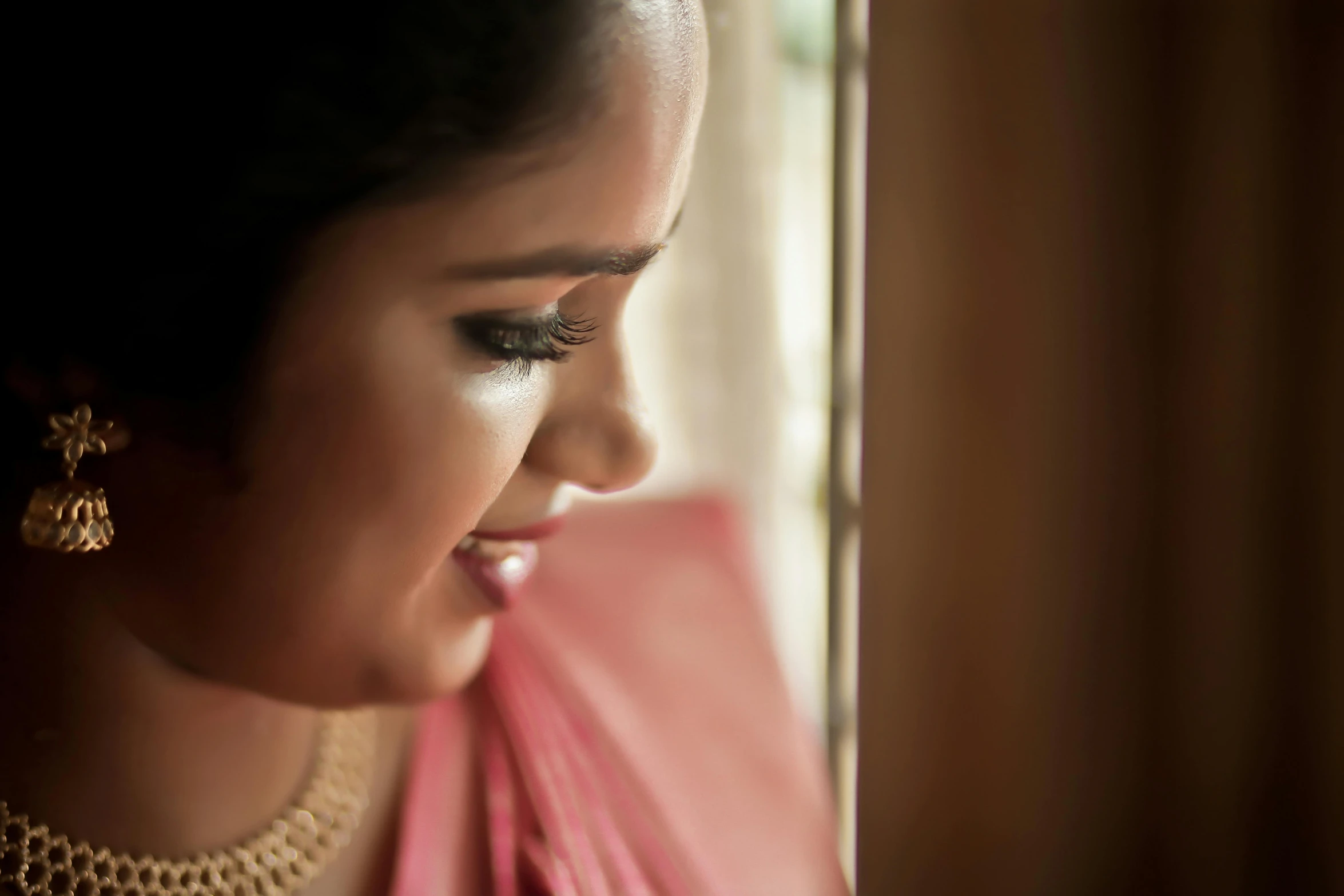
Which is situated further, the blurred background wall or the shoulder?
the blurred background wall

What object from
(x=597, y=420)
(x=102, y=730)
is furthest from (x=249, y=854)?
(x=597, y=420)

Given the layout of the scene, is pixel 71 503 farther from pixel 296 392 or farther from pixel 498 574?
pixel 498 574

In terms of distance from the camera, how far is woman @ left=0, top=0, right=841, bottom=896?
43cm

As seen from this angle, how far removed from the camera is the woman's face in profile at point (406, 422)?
0.47 m

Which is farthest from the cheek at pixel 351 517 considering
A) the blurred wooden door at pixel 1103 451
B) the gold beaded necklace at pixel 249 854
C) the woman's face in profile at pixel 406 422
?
the blurred wooden door at pixel 1103 451

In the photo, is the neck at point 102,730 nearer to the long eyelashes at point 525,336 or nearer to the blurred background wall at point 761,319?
the long eyelashes at point 525,336

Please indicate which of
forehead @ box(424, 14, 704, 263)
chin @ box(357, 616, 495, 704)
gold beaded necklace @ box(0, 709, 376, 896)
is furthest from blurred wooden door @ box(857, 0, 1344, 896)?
gold beaded necklace @ box(0, 709, 376, 896)

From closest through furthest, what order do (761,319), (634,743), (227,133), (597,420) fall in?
(227,133), (597,420), (634,743), (761,319)

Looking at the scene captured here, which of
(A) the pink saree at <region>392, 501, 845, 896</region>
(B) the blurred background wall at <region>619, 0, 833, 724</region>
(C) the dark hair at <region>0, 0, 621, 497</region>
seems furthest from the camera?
(B) the blurred background wall at <region>619, 0, 833, 724</region>

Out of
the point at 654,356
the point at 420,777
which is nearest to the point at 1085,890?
the point at 420,777

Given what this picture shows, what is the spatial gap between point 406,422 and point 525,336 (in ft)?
0.23

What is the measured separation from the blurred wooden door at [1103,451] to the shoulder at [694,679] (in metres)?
→ 0.18

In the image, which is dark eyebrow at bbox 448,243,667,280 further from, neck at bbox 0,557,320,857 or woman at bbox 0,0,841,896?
neck at bbox 0,557,320,857

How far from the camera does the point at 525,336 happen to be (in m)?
0.51
